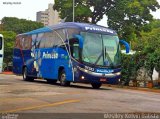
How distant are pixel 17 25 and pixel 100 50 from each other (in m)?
65.7

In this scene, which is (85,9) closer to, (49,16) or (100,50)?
(100,50)

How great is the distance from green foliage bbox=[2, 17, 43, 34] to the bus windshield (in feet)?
211

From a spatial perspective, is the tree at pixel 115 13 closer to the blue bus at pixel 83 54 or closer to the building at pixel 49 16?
the blue bus at pixel 83 54

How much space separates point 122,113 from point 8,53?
66.9 metres

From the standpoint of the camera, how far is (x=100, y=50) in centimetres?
2261

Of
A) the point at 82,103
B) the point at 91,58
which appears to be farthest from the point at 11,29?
the point at 82,103

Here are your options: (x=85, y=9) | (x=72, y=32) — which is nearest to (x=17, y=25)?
(x=85, y=9)

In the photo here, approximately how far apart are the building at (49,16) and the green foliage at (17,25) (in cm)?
3425

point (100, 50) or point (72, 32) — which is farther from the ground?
point (72, 32)

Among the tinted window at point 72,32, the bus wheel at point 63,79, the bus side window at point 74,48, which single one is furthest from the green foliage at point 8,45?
the bus side window at point 74,48

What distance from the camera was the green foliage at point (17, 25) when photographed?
8631 cm

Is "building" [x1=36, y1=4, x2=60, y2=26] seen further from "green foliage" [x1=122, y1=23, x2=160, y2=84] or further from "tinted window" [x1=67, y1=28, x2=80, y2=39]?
"tinted window" [x1=67, y1=28, x2=80, y2=39]

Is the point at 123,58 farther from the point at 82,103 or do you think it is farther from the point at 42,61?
the point at 82,103

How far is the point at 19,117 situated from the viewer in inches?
398
